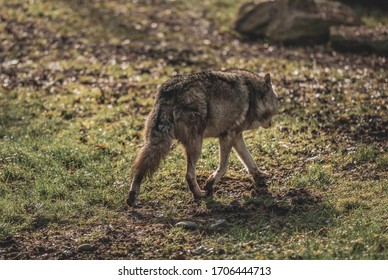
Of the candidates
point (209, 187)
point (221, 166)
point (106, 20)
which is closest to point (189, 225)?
point (209, 187)

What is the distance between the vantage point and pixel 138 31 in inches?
703

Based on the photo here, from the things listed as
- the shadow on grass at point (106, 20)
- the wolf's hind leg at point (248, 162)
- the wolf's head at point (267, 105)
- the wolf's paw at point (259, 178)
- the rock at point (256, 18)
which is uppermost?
the wolf's head at point (267, 105)

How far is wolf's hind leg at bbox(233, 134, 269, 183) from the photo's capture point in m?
9.23

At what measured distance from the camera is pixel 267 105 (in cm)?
955

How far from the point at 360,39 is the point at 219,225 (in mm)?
9302

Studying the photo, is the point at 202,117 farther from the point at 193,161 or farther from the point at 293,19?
the point at 293,19

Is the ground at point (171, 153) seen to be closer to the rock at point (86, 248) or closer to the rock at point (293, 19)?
the rock at point (86, 248)

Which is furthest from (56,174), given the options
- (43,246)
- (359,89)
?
(359,89)

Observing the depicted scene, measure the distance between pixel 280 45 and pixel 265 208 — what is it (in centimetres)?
908

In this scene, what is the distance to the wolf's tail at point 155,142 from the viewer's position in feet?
25.8

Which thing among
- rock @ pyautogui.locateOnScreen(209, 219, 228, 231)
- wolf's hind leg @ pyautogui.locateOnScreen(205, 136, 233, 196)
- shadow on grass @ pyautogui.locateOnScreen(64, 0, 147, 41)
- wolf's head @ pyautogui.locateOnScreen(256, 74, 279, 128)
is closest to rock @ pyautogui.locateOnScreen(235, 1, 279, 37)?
shadow on grass @ pyautogui.locateOnScreen(64, 0, 147, 41)

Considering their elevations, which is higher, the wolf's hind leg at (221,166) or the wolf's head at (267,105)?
the wolf's head at (267,105)

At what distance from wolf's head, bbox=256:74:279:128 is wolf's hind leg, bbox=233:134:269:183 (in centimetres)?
47

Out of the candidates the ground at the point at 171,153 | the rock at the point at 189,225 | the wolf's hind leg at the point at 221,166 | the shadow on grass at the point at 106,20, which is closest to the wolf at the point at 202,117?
the wolf's hind leg at the point at 221,166
